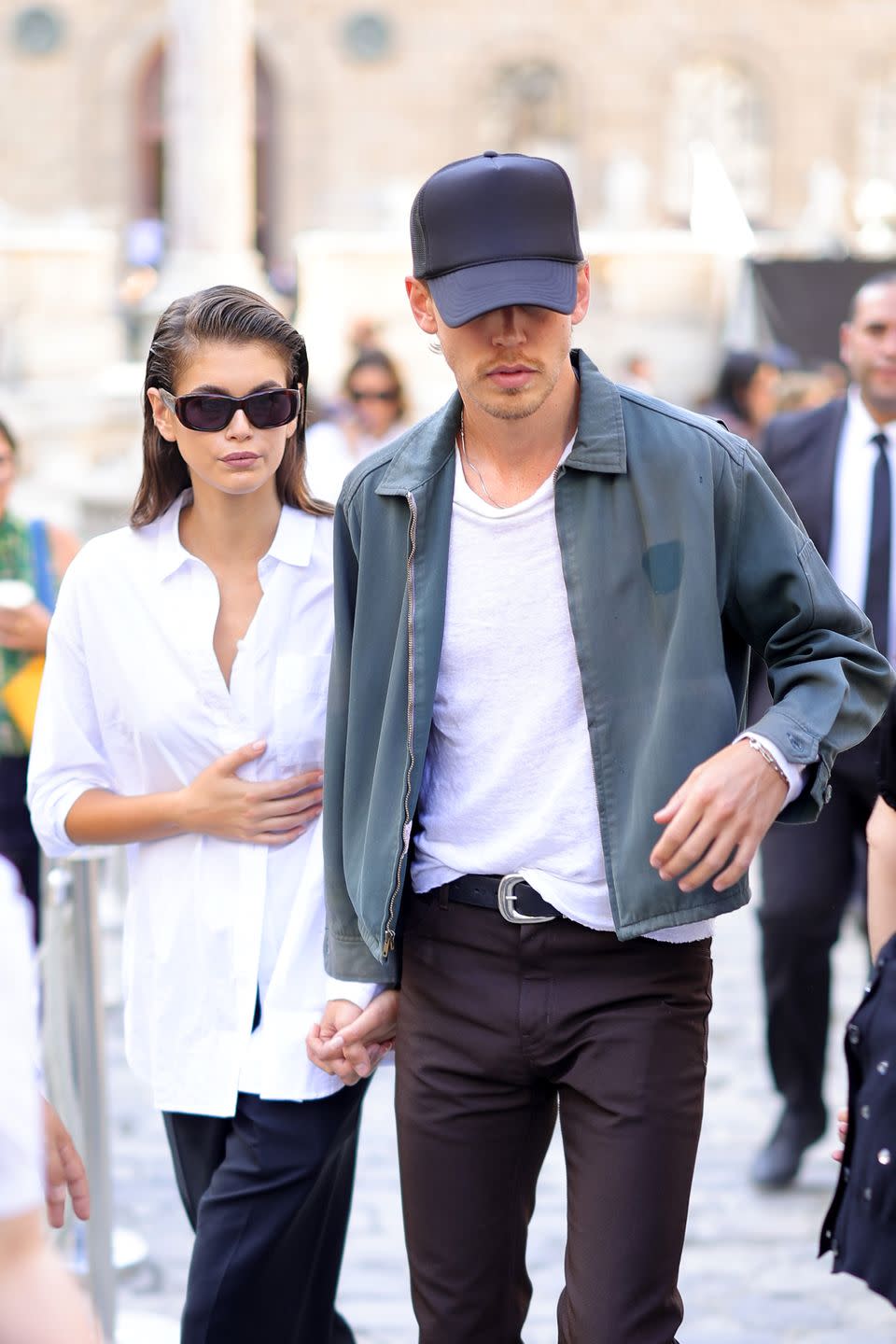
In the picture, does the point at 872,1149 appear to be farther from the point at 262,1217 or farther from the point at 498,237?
the point at 498,237

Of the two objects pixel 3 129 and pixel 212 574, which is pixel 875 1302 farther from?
pixel 3 129

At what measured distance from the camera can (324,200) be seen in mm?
28969

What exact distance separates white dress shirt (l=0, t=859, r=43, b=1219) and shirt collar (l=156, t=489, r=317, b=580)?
5.68ft

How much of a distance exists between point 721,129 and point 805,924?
A: 29143 mm

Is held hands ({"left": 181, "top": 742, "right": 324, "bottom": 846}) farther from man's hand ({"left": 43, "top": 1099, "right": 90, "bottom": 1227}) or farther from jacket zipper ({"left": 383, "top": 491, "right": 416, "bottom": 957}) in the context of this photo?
man's hand ({"left": 43, "top": 1099, "right": 90, "bottom": 1227})

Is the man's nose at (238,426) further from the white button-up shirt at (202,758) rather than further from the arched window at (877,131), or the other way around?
the arched window at (877,131)

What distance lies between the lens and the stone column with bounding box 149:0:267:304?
16.2m

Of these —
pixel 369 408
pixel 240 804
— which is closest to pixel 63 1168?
pixel 240 804

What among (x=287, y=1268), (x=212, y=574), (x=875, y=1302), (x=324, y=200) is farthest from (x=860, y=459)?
(x=324, y=200)

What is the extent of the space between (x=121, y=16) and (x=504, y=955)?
3182 cm

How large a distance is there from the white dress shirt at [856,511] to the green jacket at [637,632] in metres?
2.20

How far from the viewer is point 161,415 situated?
310 centimetres

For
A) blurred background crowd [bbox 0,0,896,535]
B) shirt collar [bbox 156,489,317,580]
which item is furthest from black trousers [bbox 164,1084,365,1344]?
blurred background crowd [bbox 0,0,896,535]

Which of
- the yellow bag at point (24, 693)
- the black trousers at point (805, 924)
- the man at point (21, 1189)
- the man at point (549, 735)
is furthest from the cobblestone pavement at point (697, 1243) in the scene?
the man at point (21, 1189)
